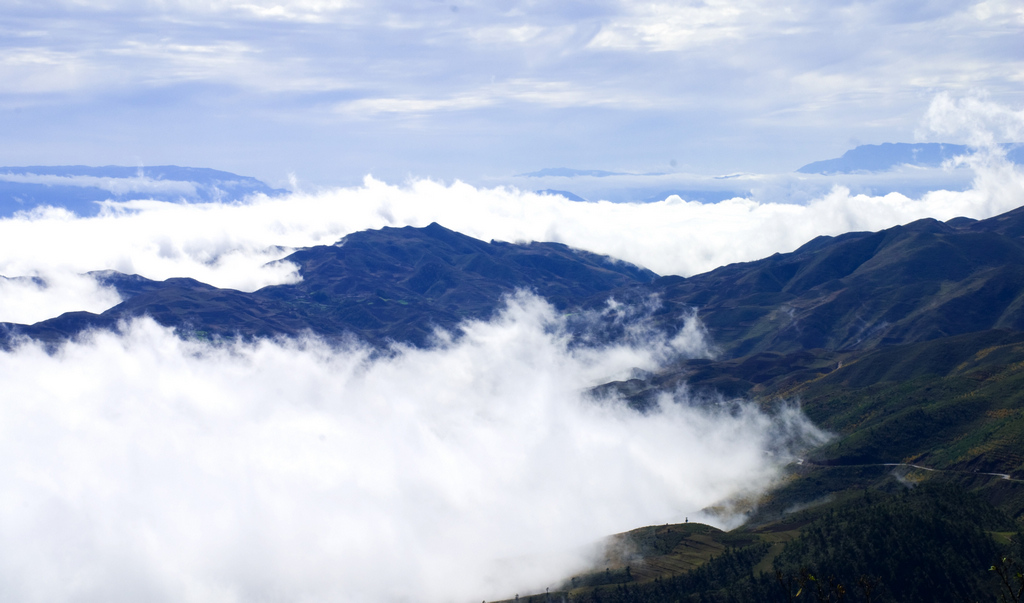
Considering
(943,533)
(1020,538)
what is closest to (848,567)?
(943,533)

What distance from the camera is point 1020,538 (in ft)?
629

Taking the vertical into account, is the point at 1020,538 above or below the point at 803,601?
above

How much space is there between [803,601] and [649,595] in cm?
3604

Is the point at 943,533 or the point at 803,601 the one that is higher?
the point at 943,533

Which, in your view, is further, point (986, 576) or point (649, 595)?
point (649, 595)

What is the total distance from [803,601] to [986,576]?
41.3 meters

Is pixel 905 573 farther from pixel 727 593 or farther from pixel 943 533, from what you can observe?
pixel 727 593

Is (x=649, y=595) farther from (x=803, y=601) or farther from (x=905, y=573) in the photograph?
(x=905, y=573)

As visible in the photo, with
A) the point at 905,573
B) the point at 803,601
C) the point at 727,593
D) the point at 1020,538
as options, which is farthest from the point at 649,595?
the point at 1020,538

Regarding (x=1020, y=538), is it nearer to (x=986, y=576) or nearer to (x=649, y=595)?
(x=986, y=576)

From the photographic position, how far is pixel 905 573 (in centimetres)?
18975

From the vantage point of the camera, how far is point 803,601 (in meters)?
188

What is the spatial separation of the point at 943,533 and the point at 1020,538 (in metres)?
16.4

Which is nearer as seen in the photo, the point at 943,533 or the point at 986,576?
the point at 986,576
